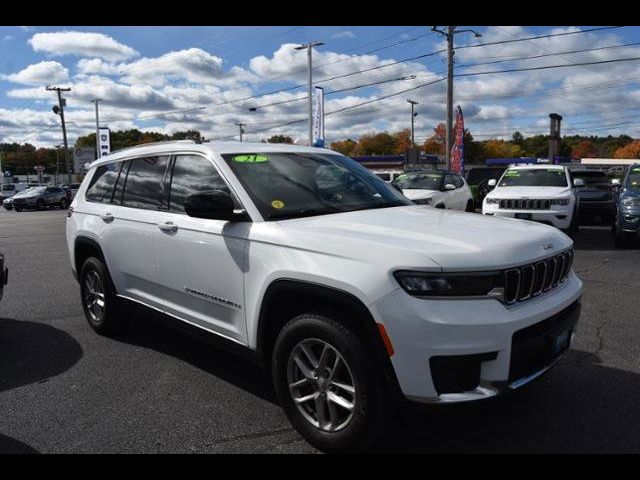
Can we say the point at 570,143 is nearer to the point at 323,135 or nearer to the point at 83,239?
the point at 323,135

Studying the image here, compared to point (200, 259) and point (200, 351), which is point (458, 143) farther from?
point (200, 259)

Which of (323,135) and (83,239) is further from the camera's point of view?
(323,135)

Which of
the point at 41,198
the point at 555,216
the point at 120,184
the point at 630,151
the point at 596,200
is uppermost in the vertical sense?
the point at 630,151

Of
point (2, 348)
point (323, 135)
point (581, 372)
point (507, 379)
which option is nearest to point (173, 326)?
point (2, 348)

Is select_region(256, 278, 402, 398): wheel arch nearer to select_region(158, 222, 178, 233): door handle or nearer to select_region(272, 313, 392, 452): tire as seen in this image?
select_region(272, 313, 392, 452): tire

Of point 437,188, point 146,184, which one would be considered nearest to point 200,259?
point 146,184

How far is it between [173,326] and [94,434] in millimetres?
1045

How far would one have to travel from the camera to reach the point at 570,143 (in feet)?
474

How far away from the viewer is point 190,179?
4035mm

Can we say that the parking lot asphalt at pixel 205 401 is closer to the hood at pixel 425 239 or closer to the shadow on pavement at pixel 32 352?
the shadow on pavement at pixel 32 352

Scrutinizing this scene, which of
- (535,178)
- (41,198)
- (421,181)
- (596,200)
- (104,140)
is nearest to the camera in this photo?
(535,178)

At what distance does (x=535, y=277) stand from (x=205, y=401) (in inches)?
91.3

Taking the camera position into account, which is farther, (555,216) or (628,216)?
(555,216)

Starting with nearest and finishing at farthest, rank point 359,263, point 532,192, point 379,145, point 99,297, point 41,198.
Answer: point 359,263 < point 99,297 < point 532,192 < point 41,198 < point 379,145
